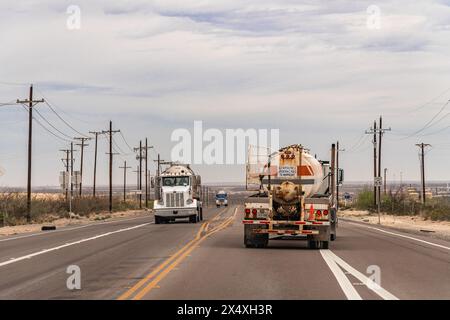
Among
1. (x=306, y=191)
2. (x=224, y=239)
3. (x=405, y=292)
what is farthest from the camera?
(x=224, y=239)

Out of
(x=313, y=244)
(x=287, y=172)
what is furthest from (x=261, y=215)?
(x=313, y=244)

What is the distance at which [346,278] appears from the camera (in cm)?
1494

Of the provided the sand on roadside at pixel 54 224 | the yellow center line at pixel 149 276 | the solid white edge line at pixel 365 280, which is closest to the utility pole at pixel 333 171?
the solid white edge line at pixel 365 280

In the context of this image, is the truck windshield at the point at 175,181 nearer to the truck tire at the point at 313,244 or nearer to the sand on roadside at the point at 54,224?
the sand on roadside at the point at 54,224

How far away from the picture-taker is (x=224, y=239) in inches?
1094

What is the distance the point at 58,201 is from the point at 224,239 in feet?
137

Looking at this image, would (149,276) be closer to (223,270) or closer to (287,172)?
(223,270)

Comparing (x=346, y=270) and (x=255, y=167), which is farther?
(x=255, y=167)

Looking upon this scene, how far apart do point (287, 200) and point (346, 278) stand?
8.04m

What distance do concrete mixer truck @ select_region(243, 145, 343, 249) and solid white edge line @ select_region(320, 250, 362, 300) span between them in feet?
6.85

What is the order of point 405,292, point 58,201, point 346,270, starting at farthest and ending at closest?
point 58,201, point 346,270, point 405,292

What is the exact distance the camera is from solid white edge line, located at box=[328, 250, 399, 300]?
12414 millimetres
